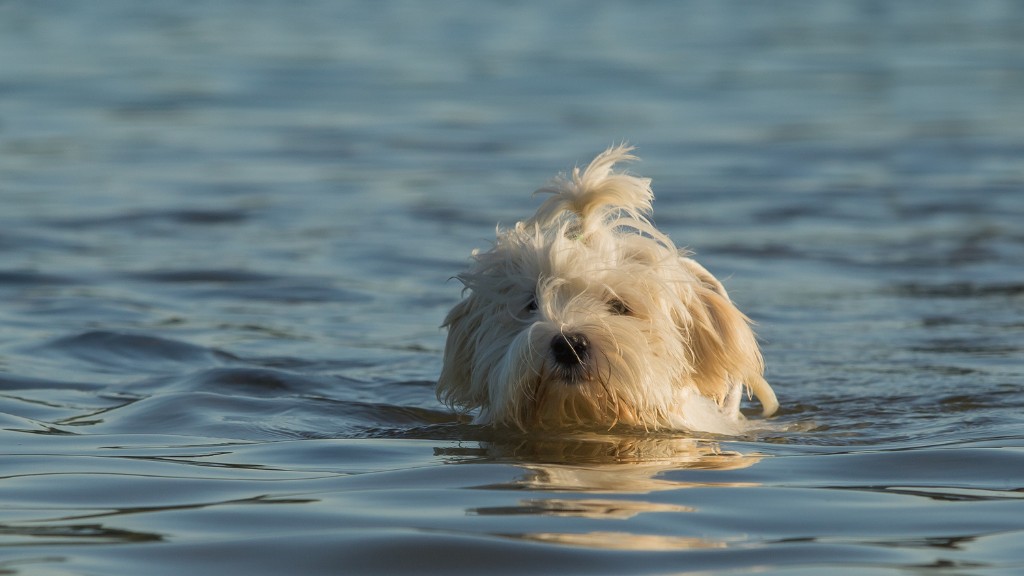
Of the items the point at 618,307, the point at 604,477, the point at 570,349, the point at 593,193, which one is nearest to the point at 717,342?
the point at 618,307

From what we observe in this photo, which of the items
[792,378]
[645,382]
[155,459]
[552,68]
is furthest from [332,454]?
[552,68]

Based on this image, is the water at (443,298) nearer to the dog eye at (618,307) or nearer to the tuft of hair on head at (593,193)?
the dog eye at (618,307)

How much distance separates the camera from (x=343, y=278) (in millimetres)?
11117

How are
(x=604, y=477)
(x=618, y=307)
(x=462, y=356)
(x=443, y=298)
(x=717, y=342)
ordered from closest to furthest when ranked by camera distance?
(x=604, y=477) → (x=618, y=307) → (x=717, y=342) → (x=462, y=356) → (x=443, y=298)

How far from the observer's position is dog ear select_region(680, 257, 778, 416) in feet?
21.7

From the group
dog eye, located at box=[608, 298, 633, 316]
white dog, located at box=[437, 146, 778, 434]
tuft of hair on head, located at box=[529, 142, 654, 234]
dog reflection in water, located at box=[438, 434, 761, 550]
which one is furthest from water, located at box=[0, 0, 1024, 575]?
tuft of hair on head, located at box=[529, 142, 654, 234]

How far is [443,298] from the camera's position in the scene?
418 inches

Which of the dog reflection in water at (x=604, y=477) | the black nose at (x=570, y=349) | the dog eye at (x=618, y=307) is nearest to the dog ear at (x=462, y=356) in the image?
the dog reflection in water at (x=604, y=477)

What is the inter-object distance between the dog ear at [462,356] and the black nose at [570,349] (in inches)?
28.2

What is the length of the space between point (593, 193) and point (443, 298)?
14.3 ft

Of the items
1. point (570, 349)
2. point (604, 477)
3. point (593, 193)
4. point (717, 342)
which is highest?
point (593, 193)

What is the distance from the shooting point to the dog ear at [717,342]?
661 cm

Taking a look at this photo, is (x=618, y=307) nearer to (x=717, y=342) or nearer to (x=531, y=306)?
(x=531, y=306)

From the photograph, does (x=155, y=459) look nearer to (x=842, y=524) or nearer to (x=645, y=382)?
(x=645, y=382)
